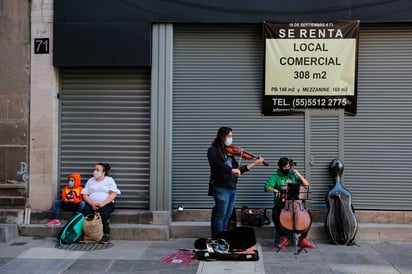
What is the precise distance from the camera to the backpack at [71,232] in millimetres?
7902

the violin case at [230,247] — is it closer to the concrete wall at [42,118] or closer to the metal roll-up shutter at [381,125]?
the metal roll-up shutter at [381,125]

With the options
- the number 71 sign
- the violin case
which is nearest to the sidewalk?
the violin case

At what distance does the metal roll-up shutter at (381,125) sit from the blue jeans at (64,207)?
4694 mm

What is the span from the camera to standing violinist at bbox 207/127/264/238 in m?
7.34

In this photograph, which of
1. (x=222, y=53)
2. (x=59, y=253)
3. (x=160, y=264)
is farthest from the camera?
(x=222, y=53)

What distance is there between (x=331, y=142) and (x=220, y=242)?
3.00 metres

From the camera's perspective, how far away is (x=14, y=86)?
8812mm

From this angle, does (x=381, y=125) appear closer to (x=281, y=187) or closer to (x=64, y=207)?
(x=281, y=187)

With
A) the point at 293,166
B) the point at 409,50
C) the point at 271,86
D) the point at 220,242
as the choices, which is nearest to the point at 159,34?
the point at 271,86

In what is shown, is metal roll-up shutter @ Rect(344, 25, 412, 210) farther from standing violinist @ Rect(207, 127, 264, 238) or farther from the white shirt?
the white shirt

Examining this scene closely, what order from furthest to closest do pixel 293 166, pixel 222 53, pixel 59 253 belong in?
pixel 222 53 → pixel 293 166 → pixel 59 253

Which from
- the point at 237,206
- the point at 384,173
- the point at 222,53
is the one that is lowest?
the point at 237,206

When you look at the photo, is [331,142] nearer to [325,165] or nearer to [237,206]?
[325,165]

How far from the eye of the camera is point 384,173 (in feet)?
28.4
